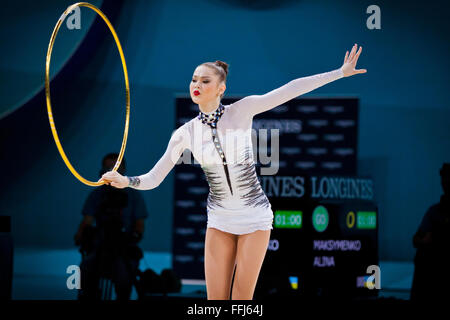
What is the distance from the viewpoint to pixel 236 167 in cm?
362

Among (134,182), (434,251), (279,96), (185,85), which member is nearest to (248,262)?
(134,182)

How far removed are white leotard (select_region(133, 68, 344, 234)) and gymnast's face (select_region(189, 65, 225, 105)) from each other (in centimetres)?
12

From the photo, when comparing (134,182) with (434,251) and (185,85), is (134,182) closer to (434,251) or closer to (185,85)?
(434,251)

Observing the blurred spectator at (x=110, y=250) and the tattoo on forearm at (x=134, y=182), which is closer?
the tattoo on forearm at (x=134, y=182)

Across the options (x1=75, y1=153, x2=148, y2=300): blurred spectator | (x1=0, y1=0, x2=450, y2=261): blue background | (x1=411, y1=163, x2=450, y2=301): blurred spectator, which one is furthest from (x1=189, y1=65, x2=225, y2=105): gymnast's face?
(x1=0, y1=0, x2=450, y2=261): blue background

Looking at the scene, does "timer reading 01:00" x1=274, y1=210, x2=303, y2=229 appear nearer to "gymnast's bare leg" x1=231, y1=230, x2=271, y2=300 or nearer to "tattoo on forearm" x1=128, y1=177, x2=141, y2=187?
"gymnast's bare leg" x1=231, y1=230, x2=271, y2=300

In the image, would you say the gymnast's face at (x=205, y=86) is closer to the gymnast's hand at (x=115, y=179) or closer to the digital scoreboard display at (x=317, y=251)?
the gymnast's hand at (x=115, y=179)

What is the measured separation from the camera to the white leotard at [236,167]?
3.58m

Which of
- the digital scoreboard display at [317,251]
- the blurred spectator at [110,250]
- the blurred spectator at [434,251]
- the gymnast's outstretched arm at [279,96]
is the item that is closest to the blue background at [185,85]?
the digital scoreboard display at [317,251]

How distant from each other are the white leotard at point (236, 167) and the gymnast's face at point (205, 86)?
0.40ft

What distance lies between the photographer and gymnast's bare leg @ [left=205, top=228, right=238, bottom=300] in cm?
355

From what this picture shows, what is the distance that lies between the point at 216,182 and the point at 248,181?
19cm
